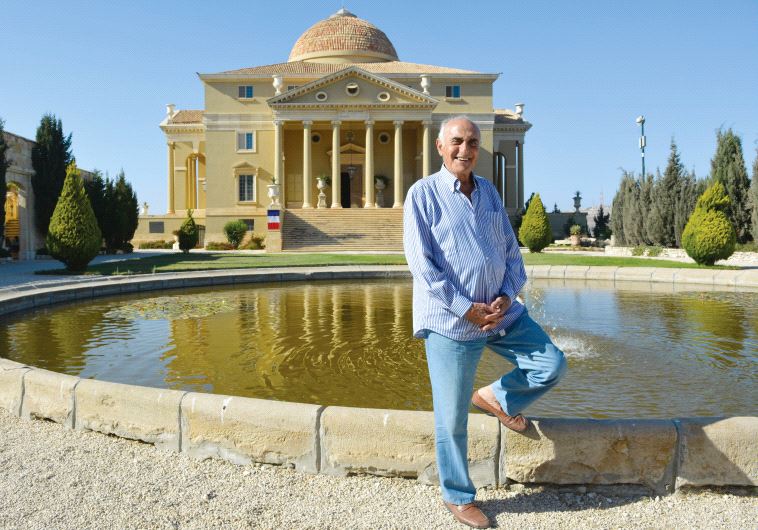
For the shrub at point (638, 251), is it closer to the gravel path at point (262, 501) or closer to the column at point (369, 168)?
the column at point (369, 168)

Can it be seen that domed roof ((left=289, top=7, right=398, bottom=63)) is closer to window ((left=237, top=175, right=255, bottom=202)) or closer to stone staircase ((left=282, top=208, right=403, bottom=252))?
window ((left=237, top=175, right=255, bottom=202))

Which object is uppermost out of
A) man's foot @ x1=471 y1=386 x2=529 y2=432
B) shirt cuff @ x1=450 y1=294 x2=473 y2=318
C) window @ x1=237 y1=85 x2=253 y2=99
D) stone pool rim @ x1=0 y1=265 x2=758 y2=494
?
window @ x1=237 y1=85 x2=253 y2=99

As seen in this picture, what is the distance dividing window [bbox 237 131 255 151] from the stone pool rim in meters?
42.7

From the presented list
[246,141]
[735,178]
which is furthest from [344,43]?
[735,178]

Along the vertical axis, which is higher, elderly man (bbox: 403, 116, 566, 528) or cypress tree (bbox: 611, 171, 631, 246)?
cypress tree (bbox: 611, 171, 631, 246)

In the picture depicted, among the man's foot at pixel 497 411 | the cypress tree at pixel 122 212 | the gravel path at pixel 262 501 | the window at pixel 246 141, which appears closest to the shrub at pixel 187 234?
the cypress tree at pixel 122 212

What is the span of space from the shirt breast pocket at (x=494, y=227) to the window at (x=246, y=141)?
43862 millimetres

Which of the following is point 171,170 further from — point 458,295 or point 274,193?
point 458,295

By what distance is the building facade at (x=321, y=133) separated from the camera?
138ft

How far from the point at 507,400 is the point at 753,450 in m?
1.48

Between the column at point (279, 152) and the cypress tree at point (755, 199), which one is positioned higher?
the column at point (279, 152)

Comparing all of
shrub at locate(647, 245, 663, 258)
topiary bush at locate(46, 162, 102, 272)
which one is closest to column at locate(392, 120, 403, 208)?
shrub at locate(647, 245, 663, 258)

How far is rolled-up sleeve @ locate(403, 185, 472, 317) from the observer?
3.25 m

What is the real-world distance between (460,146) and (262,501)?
233cm
